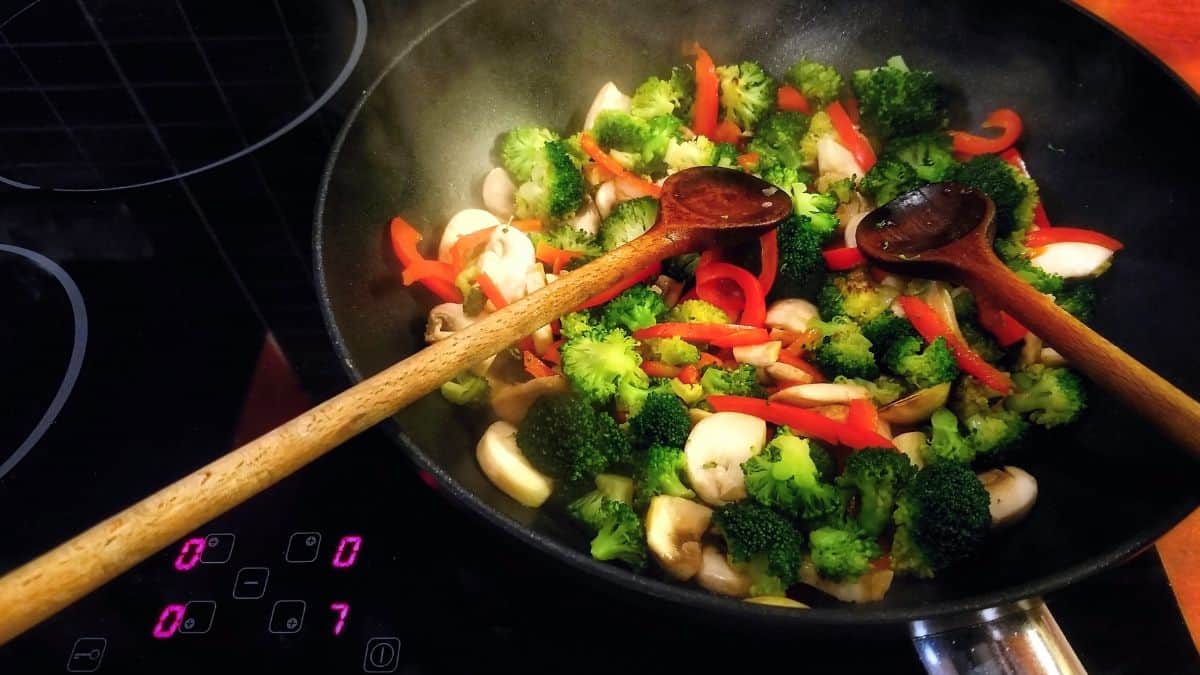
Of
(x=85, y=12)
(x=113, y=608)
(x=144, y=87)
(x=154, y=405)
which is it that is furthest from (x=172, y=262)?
(x=85, y=12)

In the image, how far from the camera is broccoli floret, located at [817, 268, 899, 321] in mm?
1390

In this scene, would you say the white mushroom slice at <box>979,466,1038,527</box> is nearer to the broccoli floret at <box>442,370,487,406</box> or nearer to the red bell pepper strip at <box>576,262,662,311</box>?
the red bell pepper strip at <box>576,262,662,311</box>

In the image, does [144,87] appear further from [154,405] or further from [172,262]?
[154,405]

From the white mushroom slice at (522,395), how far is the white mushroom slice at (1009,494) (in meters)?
0.63

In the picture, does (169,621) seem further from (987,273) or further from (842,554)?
(987,273)

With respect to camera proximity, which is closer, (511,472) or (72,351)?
(511,472)

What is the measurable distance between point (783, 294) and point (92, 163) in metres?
1.36

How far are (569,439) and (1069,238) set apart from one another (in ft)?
3.21

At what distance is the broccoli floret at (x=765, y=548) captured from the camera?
1.08 m

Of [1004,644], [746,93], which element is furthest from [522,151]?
[1004,644]

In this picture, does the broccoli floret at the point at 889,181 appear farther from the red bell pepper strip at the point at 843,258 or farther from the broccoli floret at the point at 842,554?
the broccoli floret at the point at 842,554

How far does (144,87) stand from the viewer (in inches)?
67.3

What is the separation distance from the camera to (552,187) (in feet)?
Answer: 4.90

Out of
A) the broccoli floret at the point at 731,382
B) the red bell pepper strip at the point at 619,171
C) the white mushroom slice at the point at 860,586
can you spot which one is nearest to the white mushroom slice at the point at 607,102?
the red bell pepper strip at the point at 619,171
